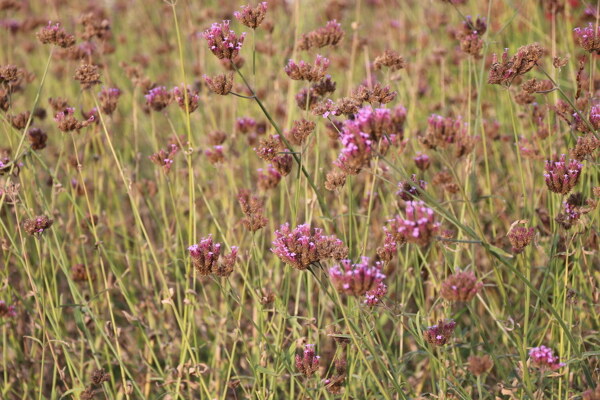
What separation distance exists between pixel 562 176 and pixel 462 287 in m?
0.52

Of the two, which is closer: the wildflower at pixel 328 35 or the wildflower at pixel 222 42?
the wildflower at pixel 222 42

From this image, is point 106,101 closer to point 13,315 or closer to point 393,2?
point 13,315

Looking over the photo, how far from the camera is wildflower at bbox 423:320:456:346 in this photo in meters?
1.67

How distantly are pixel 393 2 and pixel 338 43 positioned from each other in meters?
3.45

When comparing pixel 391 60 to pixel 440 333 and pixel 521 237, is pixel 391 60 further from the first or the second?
pixel 440 333

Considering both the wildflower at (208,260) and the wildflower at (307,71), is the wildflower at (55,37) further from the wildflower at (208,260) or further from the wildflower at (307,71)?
the wildflower at (208,260)

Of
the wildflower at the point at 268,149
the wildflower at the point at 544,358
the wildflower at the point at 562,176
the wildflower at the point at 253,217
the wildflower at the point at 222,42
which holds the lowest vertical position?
the wildflower at the point at 544,358

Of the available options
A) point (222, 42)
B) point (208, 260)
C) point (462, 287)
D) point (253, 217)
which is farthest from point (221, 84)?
point (462, 287)

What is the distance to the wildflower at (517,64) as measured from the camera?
5.79 ft

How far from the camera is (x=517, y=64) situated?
1.76 metres

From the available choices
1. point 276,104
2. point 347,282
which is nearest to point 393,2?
point 276,104

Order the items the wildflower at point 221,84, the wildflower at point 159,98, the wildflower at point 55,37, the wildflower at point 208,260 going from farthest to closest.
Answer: the wildflower at point 159,98 → the wildflower at point 55,37 → the wildflower at point 221,84 → the wildflower at point 208,260

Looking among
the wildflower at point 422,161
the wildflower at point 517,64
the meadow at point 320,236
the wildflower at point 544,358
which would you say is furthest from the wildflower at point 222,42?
the wildflower at point 544,358

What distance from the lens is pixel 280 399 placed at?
2.51 metres
